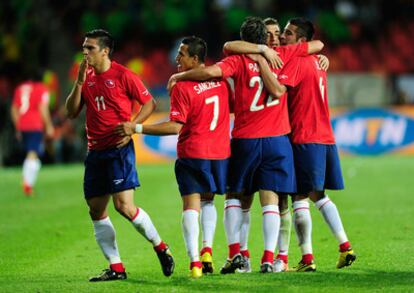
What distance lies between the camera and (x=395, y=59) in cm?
3338

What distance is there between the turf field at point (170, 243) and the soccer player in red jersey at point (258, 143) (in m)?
0.38

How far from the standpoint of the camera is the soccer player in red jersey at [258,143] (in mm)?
8875

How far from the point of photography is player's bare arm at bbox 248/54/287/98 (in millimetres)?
8781

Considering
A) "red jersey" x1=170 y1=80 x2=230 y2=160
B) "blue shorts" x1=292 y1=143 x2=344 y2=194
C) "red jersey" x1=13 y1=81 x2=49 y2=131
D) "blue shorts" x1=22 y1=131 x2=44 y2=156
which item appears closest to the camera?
"red jersey" x1=170 y1=80 x2=230 y2=160

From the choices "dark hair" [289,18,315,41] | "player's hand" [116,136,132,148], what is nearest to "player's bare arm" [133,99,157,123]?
"player's hand" [116,136,132,148]

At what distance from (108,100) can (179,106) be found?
680mm

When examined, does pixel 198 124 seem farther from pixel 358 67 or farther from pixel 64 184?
pixel 358 67

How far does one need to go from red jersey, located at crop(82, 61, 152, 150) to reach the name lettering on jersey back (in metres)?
0.53

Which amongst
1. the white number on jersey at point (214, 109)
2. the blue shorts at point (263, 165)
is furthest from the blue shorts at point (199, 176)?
the white number on jersey at point (214, 109)

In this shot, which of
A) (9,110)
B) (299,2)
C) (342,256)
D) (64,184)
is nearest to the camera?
(342,256)

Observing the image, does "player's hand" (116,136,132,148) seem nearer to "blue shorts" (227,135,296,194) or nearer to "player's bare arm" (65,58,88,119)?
"player's bare arm" (65,58,88,119)

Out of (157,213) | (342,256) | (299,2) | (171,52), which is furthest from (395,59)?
(342,256)

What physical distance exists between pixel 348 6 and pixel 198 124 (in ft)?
87.2

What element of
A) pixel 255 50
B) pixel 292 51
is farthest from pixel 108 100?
pixel 292 51
